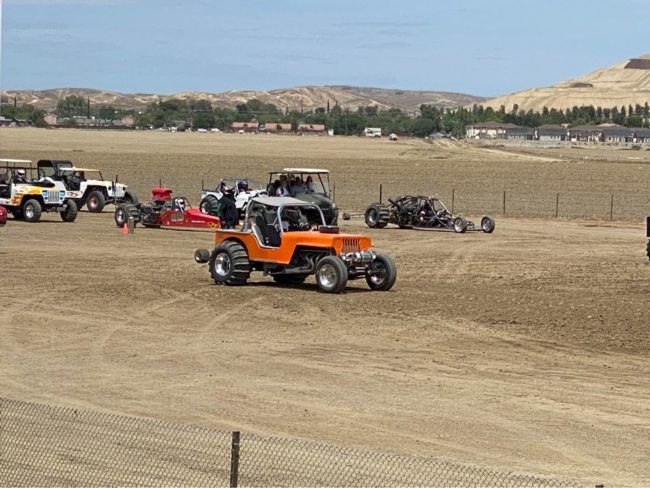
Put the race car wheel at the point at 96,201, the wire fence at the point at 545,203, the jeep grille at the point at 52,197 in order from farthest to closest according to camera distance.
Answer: the wire fence at the point at 545,203 → the race car wheel at the point at 96,201 → the jeep grille at the point at 52,197

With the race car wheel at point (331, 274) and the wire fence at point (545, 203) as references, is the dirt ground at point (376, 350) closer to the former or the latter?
the race car wheel at point (331, 274)

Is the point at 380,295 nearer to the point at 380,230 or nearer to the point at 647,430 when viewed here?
the point at 647,430

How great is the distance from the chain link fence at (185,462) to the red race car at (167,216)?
24970mm

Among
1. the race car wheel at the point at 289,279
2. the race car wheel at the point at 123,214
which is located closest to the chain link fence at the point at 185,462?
the race car wheel at the point at 289,279

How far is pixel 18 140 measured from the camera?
130500 mm

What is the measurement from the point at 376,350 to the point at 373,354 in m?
0.30

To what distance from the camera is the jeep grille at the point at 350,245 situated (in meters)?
23.3

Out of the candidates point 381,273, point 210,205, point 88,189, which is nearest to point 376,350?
point 381,273

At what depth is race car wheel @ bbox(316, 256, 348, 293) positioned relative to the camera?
22.8 meters

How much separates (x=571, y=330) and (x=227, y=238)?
7280 millimetres

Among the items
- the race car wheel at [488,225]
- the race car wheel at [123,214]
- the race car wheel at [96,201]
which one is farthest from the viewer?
the race car wheel at [96,201]

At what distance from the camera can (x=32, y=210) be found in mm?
39656

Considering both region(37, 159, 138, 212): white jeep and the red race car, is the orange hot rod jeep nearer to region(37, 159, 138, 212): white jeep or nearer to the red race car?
the red race car

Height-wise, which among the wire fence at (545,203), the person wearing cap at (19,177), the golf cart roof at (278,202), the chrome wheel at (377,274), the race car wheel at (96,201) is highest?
the golf cart roof at (278,202)
